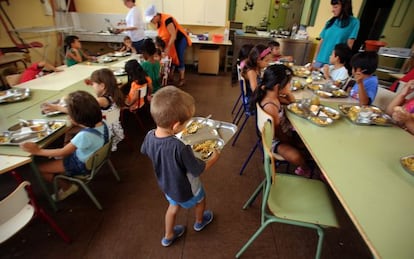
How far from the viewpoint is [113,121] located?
1.78m

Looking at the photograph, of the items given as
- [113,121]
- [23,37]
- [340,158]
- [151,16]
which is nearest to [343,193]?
[340,158]

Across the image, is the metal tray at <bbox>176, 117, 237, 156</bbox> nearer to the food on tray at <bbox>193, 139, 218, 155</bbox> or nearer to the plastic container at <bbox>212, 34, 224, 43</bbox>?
the food on tray at <bbox>193, 139, 218, 155</bbox>

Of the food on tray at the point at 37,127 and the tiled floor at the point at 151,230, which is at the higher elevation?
the food on tray at the point at 37,127

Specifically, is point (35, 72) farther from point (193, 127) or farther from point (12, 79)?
point (193, 127)

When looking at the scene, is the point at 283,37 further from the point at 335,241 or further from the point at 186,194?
the point at 186,194

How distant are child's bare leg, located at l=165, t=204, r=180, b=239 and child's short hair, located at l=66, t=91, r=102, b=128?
2.51 feet

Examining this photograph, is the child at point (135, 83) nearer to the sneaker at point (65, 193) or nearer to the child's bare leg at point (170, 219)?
the sneaker at point (65, 193)

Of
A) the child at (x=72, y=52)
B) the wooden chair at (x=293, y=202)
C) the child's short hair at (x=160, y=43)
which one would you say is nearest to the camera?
the wooden chair at (x=293, y=202)

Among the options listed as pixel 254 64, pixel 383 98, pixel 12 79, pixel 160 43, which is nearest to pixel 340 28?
pixel 383 98

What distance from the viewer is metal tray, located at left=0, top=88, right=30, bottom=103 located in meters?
1.65

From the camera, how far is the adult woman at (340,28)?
2596 mm

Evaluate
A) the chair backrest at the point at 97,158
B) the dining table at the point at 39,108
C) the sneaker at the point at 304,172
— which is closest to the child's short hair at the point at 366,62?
the sneaker at the point at 304,172

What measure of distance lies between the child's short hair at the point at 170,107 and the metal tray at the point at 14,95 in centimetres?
149

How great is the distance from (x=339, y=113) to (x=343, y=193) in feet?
2.99
